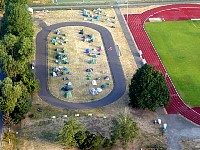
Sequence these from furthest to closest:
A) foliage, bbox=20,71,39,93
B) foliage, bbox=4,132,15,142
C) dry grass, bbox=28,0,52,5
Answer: dry grass, bbox=28,0,52,5 → foliage, bbox=20,71,39,93 → foliage, bbox=4,132,15,142

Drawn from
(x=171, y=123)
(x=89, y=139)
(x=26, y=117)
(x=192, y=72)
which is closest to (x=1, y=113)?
(x=26, y=117)

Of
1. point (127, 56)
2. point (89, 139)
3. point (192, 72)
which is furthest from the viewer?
point (127, 56)

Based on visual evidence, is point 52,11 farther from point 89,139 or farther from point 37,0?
point 89,139

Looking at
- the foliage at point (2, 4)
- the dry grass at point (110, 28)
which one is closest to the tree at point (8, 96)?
the dry grass at point (110, 28)

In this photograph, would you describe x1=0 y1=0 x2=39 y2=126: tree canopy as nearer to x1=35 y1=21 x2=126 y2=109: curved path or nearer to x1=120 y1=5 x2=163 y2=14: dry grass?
x1=35 y1=21 x2=126 y2=109: curved path

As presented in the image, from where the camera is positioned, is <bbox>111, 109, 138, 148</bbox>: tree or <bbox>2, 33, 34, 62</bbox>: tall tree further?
<bbox>2, 33, 34, 62</bbox>: tall tree

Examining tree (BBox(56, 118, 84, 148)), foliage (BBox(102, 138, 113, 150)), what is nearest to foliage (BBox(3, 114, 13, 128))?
tree (BBox(56, 118, 84, 148))
